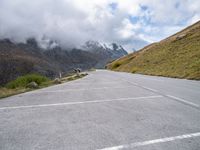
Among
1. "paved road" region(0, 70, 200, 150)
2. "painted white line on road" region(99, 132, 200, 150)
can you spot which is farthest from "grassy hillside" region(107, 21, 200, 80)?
"painted white line on road" region(99, 132, 200, 150)

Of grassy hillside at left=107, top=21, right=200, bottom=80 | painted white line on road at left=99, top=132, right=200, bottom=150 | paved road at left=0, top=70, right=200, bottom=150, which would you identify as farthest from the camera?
grassy hillside at left=107, top=21, right=200, bottom=80

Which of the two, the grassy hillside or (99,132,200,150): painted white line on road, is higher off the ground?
the grassy hillside

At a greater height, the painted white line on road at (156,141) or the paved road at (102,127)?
the paved road at (102,127)

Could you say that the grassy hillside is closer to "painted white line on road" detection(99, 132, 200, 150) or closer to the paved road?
the paved road

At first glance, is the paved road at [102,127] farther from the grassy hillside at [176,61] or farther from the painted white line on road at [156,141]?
the grassy hillside at [176,61]

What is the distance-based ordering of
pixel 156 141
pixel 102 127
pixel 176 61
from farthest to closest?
pixel 176 61 → pixel 102 127 → pixel 156 141

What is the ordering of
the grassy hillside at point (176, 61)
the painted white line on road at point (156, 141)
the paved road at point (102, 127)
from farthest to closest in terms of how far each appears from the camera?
the grassy hillside at point (176, 61)
the paved road at point (102, 127)
the painted white line on road at point (156, 141)

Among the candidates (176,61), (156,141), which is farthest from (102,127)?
(176,61)

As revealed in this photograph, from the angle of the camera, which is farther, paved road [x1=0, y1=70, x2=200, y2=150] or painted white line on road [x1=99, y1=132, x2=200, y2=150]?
paved road [x1=0, y1=70, x2=200, y2=150]

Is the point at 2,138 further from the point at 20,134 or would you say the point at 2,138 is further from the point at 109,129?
the point at 109,129

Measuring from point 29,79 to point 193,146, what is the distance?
1663 centimetres

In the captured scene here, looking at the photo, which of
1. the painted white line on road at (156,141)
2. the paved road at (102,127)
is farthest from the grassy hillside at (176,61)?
the painted white line on road at (156,141)

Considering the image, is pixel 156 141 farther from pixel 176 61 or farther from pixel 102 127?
pixel 176 61

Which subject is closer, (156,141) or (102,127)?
(156,141)
